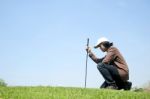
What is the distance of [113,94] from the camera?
10.7m

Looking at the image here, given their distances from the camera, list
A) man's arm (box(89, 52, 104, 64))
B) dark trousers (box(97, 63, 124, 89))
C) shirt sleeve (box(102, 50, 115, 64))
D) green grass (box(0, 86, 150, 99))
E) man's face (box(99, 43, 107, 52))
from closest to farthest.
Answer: green grass (box(0, 86, 150, 99)) → dark trousers (box(97, 63, 124, 89)) → shirt sleeve (box(102, 50, 115, 64)) → man's face (box(99, 43, 107, 52)) → man's arm (box(89, 52, 104, 64))

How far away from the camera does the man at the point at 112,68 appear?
13.3 meters

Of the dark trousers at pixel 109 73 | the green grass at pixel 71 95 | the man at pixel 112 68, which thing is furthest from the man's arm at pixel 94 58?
the green grass at pixel 71 95

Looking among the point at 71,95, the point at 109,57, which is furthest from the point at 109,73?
the point at 71,95

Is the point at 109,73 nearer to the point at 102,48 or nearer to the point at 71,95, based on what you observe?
the point at 102,48

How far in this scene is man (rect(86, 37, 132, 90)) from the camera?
13.3 meters

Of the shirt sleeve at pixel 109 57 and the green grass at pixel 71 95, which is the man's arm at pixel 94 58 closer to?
the shirt sleeve at pixel 109 57

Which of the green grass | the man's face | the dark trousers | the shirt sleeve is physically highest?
the man's face

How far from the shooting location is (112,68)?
13.4 meters

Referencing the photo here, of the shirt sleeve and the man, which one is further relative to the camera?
the shirt sleeve

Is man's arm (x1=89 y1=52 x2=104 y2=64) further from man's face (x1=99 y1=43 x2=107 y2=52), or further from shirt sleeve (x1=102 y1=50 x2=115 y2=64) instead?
shirt sleeve (x1=102 y1=50 x2=115 y2=64)

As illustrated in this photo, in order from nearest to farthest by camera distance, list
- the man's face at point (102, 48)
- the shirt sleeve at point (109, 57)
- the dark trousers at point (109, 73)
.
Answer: the dark trousers at point (109, 73) < the shirt sleeve at point (109, 57) < the man's face at point (102, 48)

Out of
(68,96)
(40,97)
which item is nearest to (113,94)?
(68,96)

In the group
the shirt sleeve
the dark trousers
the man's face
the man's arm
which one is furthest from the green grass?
the man's arm
